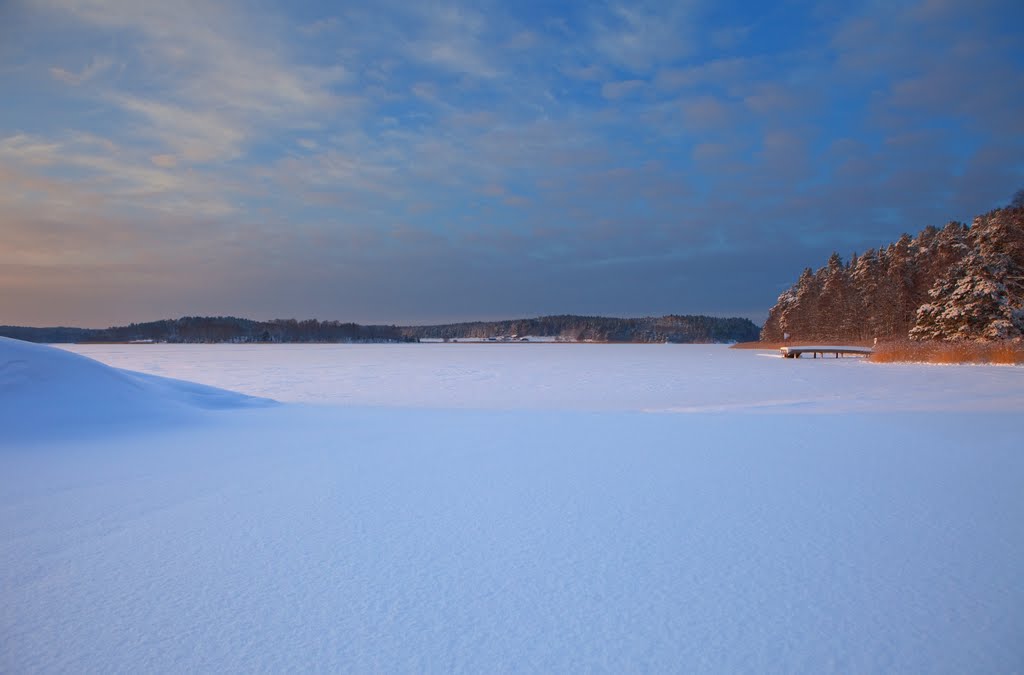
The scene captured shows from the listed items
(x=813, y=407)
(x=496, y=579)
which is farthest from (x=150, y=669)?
(x=813, y=407)

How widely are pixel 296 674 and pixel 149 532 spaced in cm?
249

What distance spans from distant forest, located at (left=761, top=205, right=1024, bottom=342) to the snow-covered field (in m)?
27.4

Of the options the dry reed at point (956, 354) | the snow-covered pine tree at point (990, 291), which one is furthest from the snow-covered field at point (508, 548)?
the snow-covered pine tree at point (990, 291)

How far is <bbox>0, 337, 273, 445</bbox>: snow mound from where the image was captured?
8781mm

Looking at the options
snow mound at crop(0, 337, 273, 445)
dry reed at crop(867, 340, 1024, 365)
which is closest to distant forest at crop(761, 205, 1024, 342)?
dry reed at crop(867, 340, 1024, 365)

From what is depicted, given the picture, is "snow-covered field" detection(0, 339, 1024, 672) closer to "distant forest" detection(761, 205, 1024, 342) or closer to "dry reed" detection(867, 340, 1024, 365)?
"dry reed" detection(867, 340, 1024, 365)

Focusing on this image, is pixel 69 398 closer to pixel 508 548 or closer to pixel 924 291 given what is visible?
pixel 508 548

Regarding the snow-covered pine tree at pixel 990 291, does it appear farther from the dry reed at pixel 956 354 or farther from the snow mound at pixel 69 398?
the snow mound at pixel 69 398

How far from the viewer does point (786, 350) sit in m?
37.5

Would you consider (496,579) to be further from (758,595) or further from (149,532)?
(149,532)

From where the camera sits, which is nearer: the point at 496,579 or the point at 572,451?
the point at 496,579

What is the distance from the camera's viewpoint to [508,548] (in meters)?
3.91

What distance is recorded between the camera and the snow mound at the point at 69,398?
28.8ft

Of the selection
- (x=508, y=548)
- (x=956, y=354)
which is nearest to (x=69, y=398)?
(x=508, y=548)
